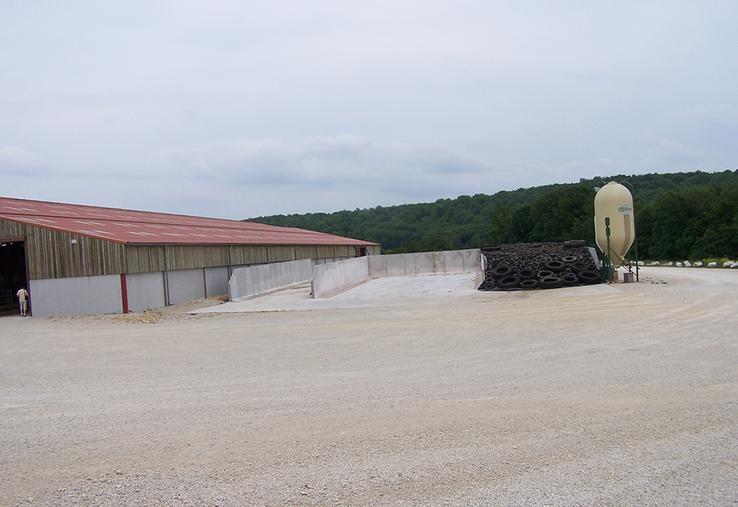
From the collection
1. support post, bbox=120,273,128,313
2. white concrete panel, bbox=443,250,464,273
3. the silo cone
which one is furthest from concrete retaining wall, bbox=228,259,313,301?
the silo cone

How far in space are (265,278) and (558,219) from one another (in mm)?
75286

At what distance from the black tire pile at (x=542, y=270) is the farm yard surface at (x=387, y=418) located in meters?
11.2

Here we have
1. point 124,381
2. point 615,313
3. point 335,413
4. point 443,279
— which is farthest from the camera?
point 443,279

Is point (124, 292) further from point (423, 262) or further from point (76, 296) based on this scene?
point (423, 262)

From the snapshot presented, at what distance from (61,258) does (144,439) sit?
2347cm

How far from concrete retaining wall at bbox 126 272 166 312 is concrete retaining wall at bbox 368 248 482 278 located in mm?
16720

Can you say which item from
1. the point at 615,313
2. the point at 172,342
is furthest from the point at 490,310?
the point at 172,342

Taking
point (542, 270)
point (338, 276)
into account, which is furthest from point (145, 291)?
point (542, 270)

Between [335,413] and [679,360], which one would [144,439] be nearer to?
[335,413]

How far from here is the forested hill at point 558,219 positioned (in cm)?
7606

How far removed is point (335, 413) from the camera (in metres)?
8.16

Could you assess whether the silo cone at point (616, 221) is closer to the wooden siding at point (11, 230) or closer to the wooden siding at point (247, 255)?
the wooden siding at point (247, 255)

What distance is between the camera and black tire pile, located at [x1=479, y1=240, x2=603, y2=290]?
2780 cm

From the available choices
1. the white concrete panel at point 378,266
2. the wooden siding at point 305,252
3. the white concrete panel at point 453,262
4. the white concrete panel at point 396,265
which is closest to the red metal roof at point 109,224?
the wooden siding at point 305,252
